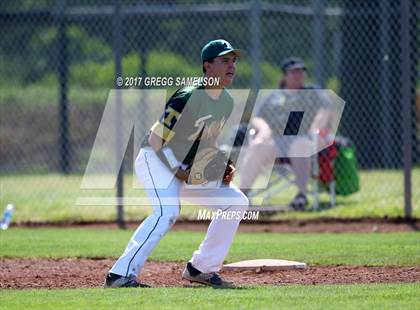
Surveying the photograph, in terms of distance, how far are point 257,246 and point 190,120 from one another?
2871 millimetres

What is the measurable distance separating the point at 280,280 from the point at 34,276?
2248mm

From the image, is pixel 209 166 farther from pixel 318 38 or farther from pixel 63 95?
pixel 63 95

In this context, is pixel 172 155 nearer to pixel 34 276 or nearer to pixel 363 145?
pixel 34 276

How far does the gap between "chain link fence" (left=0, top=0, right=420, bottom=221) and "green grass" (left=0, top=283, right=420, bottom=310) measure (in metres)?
5.02

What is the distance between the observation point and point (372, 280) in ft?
24.3

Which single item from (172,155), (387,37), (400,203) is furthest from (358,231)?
(172,155)

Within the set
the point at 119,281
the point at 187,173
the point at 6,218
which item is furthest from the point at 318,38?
the point at 119,281

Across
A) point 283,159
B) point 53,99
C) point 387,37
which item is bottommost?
point 53,99

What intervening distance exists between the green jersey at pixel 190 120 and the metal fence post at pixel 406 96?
4393 mm

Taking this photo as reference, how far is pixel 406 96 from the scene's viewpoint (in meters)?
11.3

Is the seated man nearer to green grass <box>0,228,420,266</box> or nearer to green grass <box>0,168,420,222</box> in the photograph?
green grass <box>0,168,420,222</box>

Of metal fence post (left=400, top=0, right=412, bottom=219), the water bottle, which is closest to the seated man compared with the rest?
metal fence post (left=400, top=0, right=412, bottom=219)

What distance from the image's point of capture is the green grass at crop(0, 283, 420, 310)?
6.05 meters

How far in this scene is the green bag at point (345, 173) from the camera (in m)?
12.6
